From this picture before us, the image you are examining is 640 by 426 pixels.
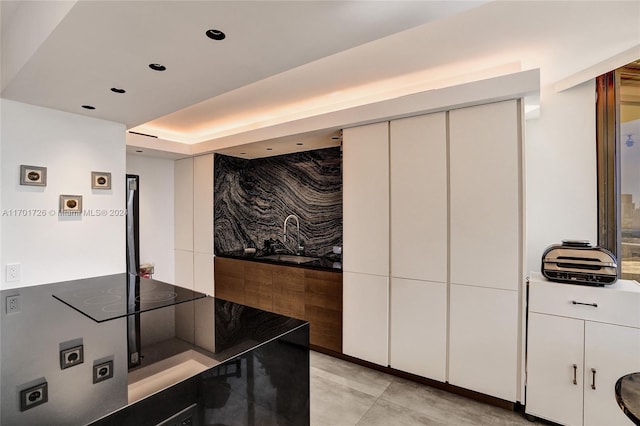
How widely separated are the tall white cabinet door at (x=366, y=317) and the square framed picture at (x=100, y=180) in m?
2.27

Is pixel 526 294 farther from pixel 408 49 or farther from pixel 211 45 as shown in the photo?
pixel 211 45

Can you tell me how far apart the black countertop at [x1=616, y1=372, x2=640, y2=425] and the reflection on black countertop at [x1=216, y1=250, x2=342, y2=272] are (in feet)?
7.12

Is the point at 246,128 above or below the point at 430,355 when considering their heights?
above

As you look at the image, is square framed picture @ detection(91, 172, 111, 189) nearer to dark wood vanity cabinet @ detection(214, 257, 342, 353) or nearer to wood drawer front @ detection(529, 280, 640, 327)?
dark wood vanity cabinet @ detection(214, 257, 342, 353)

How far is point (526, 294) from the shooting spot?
226 centimetres

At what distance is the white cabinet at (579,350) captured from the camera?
1.96 metres

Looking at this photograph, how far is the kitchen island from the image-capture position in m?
0.78

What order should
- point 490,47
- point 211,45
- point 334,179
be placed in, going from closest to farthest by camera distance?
point 211,45, point 490,47, point 334,179

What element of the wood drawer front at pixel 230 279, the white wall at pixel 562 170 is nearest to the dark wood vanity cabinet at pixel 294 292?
the wood drawer front at pixel 230 279

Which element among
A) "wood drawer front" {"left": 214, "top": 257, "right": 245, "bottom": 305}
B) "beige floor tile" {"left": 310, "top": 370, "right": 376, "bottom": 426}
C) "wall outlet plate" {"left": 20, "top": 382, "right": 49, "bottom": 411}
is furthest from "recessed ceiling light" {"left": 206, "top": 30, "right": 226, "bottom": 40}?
"wood drawer front" {"left": 214, "top": 257, "right": 245, "bottom": 305}

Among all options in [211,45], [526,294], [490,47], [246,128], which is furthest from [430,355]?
[246,128]

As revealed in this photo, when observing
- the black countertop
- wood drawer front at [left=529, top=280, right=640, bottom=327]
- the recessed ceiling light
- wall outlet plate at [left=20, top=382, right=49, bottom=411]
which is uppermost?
the recessed ceiling light

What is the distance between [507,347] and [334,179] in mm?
2476

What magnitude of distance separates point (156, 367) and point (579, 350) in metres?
2.54
